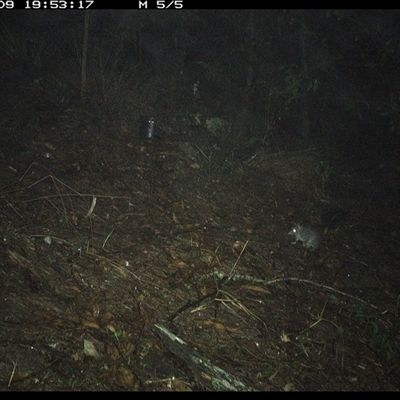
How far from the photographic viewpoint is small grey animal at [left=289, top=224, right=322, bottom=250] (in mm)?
3587

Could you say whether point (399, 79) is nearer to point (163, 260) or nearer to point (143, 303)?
point (163, 260)

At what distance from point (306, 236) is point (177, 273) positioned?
150cm

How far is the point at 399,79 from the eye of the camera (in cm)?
525

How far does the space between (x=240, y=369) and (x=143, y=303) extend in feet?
2.34
